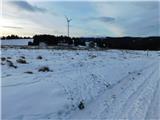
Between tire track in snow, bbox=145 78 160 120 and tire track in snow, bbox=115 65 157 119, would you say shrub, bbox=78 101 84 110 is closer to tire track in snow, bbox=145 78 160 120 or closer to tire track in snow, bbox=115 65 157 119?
tire track in snow, bbox=115 65 157 119

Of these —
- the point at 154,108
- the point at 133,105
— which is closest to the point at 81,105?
the point at 133,105

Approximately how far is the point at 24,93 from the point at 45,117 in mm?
1229

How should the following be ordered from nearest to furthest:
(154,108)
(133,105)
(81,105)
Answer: (81,105) < (154,108) < (133,105)

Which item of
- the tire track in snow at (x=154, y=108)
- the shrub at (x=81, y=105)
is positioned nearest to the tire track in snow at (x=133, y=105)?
the tire track in snow at (x=154, y=108)

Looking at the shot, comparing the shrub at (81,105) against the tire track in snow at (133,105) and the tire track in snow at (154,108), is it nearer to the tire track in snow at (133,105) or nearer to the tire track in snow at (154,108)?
the tire track in snow at (133,105)

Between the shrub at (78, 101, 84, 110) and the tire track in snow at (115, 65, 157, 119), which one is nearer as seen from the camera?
the tire track in snow at (115, 65, 157, 119)

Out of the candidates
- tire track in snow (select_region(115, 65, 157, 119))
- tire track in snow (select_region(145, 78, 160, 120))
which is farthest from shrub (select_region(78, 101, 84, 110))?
tire track in snow (select_region(145, 78, 160, 120))

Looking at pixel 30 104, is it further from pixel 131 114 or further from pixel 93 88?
pixel 93 88

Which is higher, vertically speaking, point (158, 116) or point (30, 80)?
point (30, 80)

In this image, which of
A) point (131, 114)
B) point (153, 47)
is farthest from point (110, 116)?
point (153, 47)

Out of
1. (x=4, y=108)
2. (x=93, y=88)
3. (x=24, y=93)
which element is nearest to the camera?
(x=4, y=108)

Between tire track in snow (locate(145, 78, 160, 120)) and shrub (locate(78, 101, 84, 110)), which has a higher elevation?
shrub (locate(78, 101, 84, 110))

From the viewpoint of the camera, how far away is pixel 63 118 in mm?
7062

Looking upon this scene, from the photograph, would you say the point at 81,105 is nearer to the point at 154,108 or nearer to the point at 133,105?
the point at 133,105
